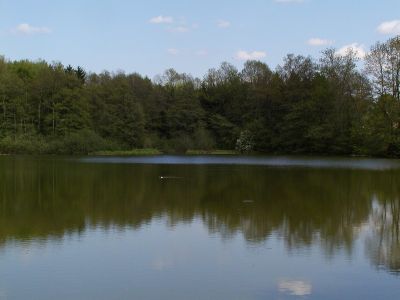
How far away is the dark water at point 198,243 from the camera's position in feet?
23.8

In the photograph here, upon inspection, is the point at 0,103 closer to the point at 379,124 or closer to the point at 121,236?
the point at 379,124

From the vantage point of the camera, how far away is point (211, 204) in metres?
16.3

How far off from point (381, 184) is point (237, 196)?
7.75m

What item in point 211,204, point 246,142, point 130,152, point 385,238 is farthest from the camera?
point 246,142

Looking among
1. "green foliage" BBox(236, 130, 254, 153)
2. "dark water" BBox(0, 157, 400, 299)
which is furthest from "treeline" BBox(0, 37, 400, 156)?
"dark water" BBox(0, 157, 400, 299)

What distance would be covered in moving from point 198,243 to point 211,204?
19.4ft

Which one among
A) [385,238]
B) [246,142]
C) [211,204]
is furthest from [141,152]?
[385,238]

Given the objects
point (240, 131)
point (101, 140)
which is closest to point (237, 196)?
point (101, 140)

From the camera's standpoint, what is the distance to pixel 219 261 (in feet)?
28.8

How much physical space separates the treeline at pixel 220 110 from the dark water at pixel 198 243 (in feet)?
107

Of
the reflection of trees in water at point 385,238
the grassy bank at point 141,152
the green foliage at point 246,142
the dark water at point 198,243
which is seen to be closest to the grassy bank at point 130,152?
the grassy bank at point 141,152

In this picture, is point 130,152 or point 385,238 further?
point 130,152

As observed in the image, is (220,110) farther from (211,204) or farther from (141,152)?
(211,204)

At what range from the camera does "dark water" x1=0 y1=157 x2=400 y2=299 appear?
7250 millimetres
